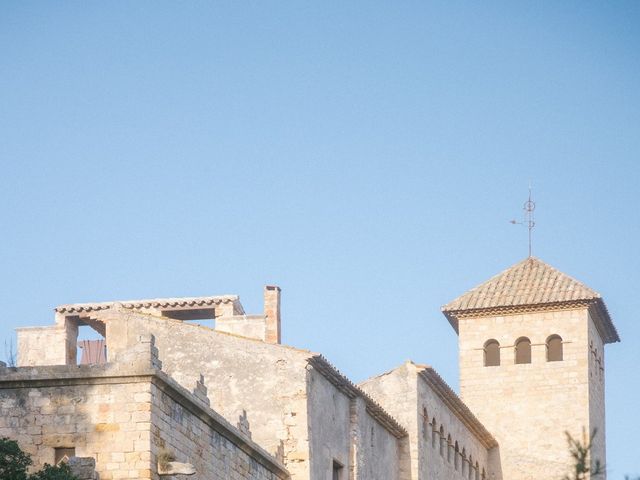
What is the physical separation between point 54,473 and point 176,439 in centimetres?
294

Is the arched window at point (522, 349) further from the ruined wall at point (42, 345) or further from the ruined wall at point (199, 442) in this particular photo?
the ruined wall at point (199, 442)

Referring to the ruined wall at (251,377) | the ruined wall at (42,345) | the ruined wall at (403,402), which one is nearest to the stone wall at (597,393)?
the ruined wall at (403,402)

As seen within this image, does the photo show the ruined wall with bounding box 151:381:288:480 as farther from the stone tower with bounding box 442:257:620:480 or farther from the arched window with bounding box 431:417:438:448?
the stone tower with bounding box 442:257:620:480

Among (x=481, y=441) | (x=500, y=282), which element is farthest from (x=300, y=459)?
(x=500, y=282)

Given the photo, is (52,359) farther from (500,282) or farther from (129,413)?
(500,282)

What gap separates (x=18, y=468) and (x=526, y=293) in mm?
29580

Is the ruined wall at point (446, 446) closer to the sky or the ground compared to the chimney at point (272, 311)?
closer to the ground

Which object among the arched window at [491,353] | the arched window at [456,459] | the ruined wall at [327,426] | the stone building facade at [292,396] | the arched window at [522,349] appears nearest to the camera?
the stone building facade at [292,396]

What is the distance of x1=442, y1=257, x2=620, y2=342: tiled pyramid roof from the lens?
47.2m

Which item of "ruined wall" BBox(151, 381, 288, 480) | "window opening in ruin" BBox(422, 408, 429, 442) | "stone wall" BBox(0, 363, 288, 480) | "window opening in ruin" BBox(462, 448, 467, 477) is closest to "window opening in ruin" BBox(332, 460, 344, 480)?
"ruined wall" BBox(151, 381, 288, 480)

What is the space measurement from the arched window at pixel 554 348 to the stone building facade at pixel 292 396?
0.10 ft

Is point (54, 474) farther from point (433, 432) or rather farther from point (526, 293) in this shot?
point (526, 293)

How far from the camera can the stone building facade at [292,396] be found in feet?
70.3

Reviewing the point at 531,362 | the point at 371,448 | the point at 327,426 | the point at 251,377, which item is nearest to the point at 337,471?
the point at 327,426
